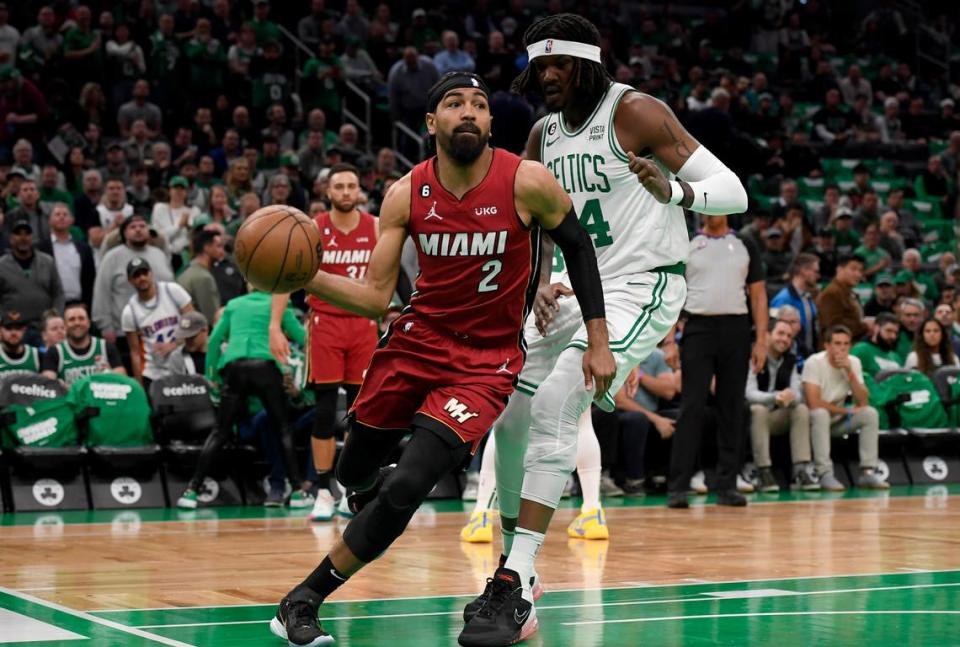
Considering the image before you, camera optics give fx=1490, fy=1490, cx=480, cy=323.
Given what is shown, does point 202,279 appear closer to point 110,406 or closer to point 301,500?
point 110,406

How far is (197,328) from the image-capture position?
12297mm

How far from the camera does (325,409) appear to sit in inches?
406

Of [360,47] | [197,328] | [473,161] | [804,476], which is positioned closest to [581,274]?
[473,161]

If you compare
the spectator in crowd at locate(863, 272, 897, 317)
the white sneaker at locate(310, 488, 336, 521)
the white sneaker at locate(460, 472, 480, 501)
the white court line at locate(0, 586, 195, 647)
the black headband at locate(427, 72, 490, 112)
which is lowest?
the white court line at locate(0, 586, 195, 647)

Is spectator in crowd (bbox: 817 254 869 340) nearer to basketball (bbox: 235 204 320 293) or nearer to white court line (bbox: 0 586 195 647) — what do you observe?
white court line (bbox: 0 586 195 647)

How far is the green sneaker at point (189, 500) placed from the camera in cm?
1117

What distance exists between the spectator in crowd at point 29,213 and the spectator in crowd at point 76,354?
2.08 m

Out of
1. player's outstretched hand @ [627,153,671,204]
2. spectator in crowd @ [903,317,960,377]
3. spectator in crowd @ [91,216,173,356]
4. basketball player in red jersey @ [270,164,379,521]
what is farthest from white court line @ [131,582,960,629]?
spectator in crowd @ [903,317,960,377]

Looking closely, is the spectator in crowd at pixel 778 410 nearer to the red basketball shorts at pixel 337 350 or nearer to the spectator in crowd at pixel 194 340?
the red basketball shorts at pixel 337 350

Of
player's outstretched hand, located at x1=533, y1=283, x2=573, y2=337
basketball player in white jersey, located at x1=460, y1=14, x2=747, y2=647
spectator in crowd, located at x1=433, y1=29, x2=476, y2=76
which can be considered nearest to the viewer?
basketball player in white jersey, located at x1=460, y1=14, x2=747, y2=647

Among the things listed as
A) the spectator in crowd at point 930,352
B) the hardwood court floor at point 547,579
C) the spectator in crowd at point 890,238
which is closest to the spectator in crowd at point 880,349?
the spectator in crowd at point 930,352

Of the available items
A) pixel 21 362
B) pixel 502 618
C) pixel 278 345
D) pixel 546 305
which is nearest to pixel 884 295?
pixel 278 345

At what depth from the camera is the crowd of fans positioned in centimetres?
1346

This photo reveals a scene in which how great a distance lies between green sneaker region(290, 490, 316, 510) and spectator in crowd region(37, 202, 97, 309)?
3.26m
